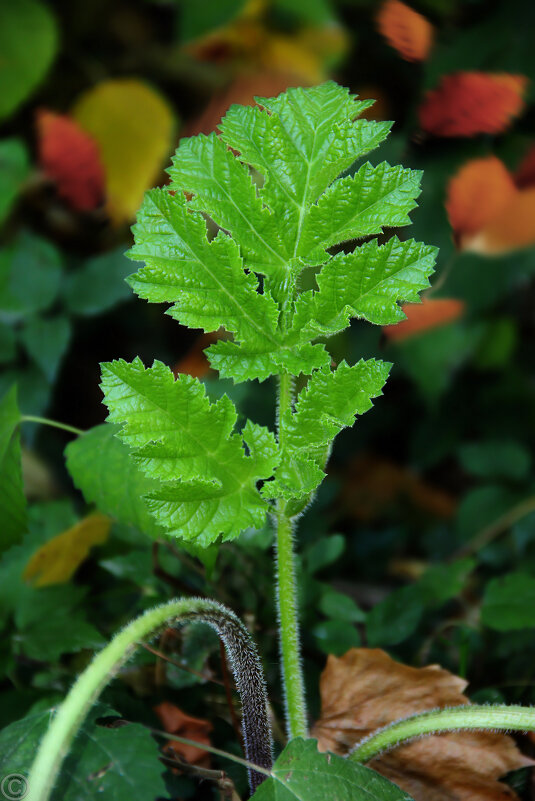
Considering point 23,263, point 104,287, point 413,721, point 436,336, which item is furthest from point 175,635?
point 436,336

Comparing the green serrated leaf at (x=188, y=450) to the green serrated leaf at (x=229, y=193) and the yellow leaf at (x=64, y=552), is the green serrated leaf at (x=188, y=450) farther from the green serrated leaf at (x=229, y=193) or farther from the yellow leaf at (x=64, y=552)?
the yellow leaf at (x=64, y=552)

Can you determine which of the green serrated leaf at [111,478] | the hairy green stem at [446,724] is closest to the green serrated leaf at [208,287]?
the green serrated leaf at [111,478]

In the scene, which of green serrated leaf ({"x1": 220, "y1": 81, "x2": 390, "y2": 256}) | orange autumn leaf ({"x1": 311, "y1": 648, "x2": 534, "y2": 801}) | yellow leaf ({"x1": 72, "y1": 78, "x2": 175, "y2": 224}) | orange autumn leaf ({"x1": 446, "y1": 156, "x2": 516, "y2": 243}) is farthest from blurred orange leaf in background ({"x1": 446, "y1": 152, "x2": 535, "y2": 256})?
orange autumn leaf ({"x1": 311, "y1": 648, "x2": 534, "y2": 801})

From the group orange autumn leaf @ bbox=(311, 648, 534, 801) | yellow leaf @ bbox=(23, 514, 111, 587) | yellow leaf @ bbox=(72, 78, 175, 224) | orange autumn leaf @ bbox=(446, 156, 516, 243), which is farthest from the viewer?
yellow leaf @ bbox=(72, 78, 175, 224)

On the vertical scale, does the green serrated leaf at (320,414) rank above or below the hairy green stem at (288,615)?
above

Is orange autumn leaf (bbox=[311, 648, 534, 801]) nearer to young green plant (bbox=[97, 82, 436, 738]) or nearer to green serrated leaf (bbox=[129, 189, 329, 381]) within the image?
young green plant (bbox=[97, 82, 436, 738])

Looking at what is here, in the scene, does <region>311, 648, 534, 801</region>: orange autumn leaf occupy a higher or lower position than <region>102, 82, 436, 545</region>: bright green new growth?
lower

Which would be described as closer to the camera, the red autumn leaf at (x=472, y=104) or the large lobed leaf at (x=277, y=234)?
the large lobed leaf at (x=277, y=234)
